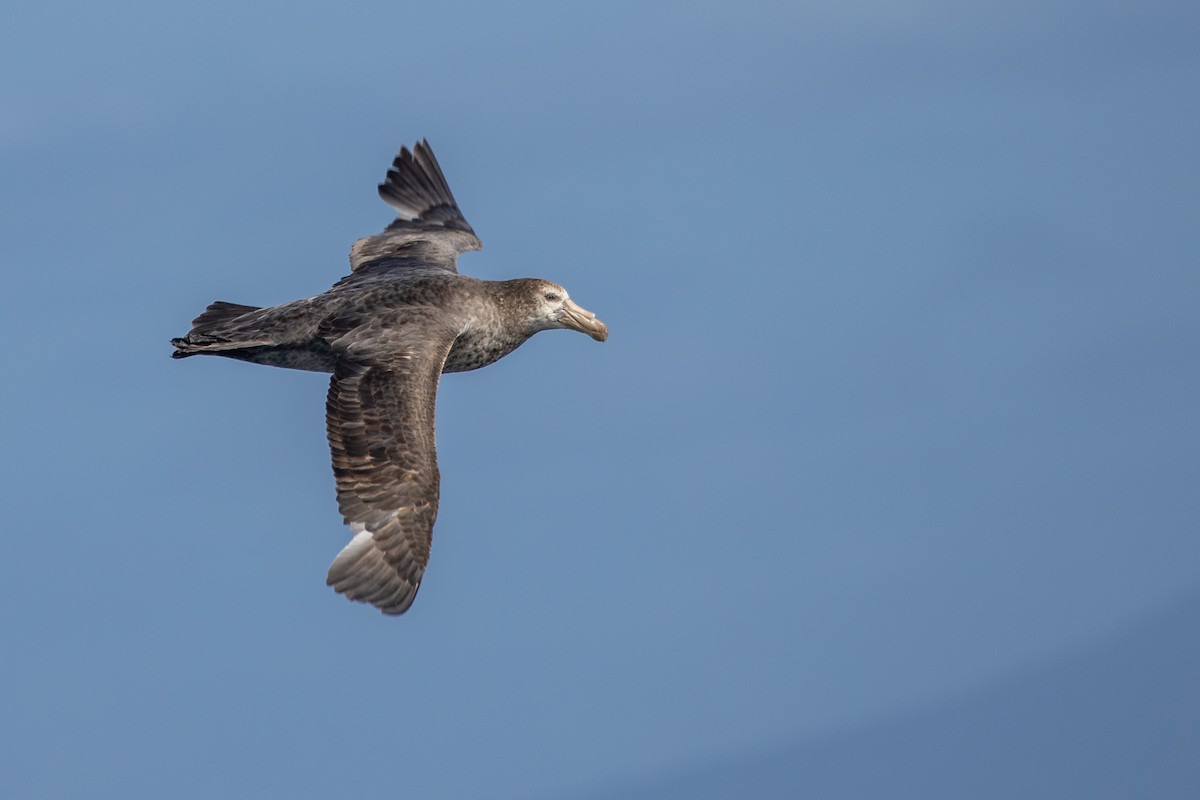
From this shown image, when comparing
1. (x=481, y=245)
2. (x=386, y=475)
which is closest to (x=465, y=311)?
(x=386, y=475)

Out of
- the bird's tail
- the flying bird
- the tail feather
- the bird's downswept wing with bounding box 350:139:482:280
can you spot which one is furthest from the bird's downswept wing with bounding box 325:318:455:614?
the bird's downswept wing with bounding box 350:139:482:280

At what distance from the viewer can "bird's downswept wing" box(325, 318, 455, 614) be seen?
1725 cm

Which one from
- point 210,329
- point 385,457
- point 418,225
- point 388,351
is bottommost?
point 385,457

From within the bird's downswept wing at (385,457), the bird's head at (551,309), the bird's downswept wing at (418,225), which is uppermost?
the bird's downswept wing at (418,225)

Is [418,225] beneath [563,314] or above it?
above

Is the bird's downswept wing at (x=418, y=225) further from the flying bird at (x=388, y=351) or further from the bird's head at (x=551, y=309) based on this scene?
the bird's head at (x=551, y=309)

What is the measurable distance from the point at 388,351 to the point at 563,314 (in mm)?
3209

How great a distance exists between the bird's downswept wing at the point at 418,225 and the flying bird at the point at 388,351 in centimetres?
5

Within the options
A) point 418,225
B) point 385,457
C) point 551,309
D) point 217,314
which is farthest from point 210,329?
point 418,225

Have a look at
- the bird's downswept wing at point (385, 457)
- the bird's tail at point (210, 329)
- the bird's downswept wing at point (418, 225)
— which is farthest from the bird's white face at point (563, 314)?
the bird's tail at point (210, 329)

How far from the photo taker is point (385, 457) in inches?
699

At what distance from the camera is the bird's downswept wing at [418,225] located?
22859 millimetres

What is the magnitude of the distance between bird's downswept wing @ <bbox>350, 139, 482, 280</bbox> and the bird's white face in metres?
1.96

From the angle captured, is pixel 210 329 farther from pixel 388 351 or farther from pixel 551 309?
pixel 551 309
